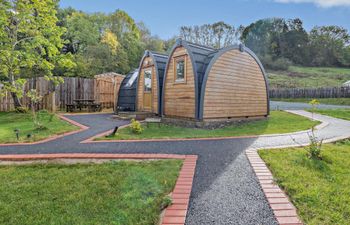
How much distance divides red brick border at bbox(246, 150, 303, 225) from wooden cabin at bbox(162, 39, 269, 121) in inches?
212

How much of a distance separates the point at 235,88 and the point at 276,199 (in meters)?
7.93

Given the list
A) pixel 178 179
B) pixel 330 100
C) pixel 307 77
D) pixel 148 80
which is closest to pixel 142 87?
pixel 148 80

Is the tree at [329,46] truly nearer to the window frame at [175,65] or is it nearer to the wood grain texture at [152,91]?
the wood grain texture at [152,91]

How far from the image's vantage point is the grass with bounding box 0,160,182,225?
255 centimetres

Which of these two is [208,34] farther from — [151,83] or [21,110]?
[21,110]

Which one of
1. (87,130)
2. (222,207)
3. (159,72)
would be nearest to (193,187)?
(222,207)

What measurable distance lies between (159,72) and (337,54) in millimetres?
54847

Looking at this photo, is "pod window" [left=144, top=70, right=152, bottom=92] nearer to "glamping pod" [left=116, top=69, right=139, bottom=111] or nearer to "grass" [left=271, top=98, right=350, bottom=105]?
"glamping pod" [left=116, top=69, right=139, bottom=111]

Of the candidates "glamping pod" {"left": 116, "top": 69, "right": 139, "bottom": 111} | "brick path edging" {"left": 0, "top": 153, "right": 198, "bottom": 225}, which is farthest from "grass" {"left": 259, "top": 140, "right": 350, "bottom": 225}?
"glamping pod" {"left": 116, "top": 69, "right": 139, "bottom": 111}

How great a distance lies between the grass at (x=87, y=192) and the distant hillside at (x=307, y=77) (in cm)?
3647

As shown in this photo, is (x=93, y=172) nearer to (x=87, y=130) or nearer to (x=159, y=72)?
(x=87, y=130)

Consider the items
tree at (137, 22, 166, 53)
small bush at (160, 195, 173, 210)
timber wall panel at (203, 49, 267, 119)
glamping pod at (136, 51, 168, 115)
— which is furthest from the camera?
tree at (137, 22, 166, 53)

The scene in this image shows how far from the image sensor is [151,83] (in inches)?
487

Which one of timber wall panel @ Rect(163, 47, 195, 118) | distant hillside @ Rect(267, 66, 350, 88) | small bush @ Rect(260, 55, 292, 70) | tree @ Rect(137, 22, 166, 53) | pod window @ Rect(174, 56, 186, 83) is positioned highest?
tree @ Rect(137, 22, 166, 53)
